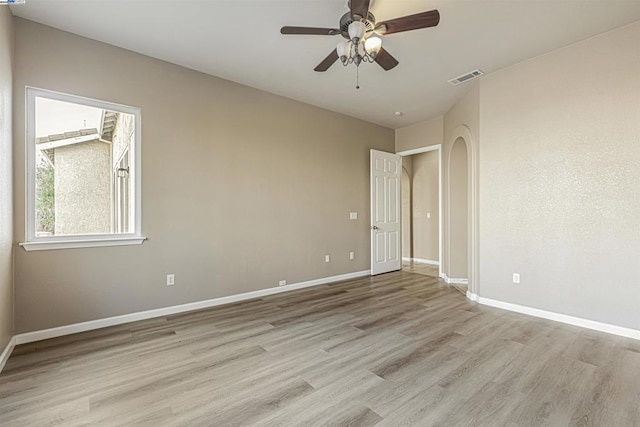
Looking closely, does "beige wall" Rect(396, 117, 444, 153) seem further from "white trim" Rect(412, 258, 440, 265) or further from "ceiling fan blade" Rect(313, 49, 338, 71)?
"ceiling fan blade" Rect(313, 49, 338, 71)

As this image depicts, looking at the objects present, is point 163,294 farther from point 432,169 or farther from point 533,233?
point 432,169

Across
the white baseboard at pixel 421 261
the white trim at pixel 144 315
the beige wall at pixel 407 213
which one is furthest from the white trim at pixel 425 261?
the white trim at pixel 144 315

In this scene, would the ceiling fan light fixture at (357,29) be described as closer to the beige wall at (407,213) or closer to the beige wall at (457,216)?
the beige wall at (457,216)

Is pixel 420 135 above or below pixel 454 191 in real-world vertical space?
above

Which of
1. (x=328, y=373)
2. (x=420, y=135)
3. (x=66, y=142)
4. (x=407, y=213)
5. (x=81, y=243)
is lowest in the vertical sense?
(x=328, y=373)

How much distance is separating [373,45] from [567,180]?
2619 mm

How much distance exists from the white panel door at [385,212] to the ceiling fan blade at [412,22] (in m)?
3.35

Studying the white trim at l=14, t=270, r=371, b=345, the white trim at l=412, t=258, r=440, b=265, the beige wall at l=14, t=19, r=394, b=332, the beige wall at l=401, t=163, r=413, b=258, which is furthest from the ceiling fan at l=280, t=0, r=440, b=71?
the white trim at l=412, t=258, r=440, b=265

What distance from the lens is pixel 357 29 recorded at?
219cm

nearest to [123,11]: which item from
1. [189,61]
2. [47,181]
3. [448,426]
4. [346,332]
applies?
[189,61]

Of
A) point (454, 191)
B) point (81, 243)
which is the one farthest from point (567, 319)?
point (81, 243)

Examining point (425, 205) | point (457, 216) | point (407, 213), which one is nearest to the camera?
point (457, 216)

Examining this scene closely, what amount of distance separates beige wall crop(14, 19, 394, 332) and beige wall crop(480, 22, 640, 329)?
7.91 feet

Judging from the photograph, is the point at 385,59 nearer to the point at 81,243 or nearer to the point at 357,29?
the point at 357,29
